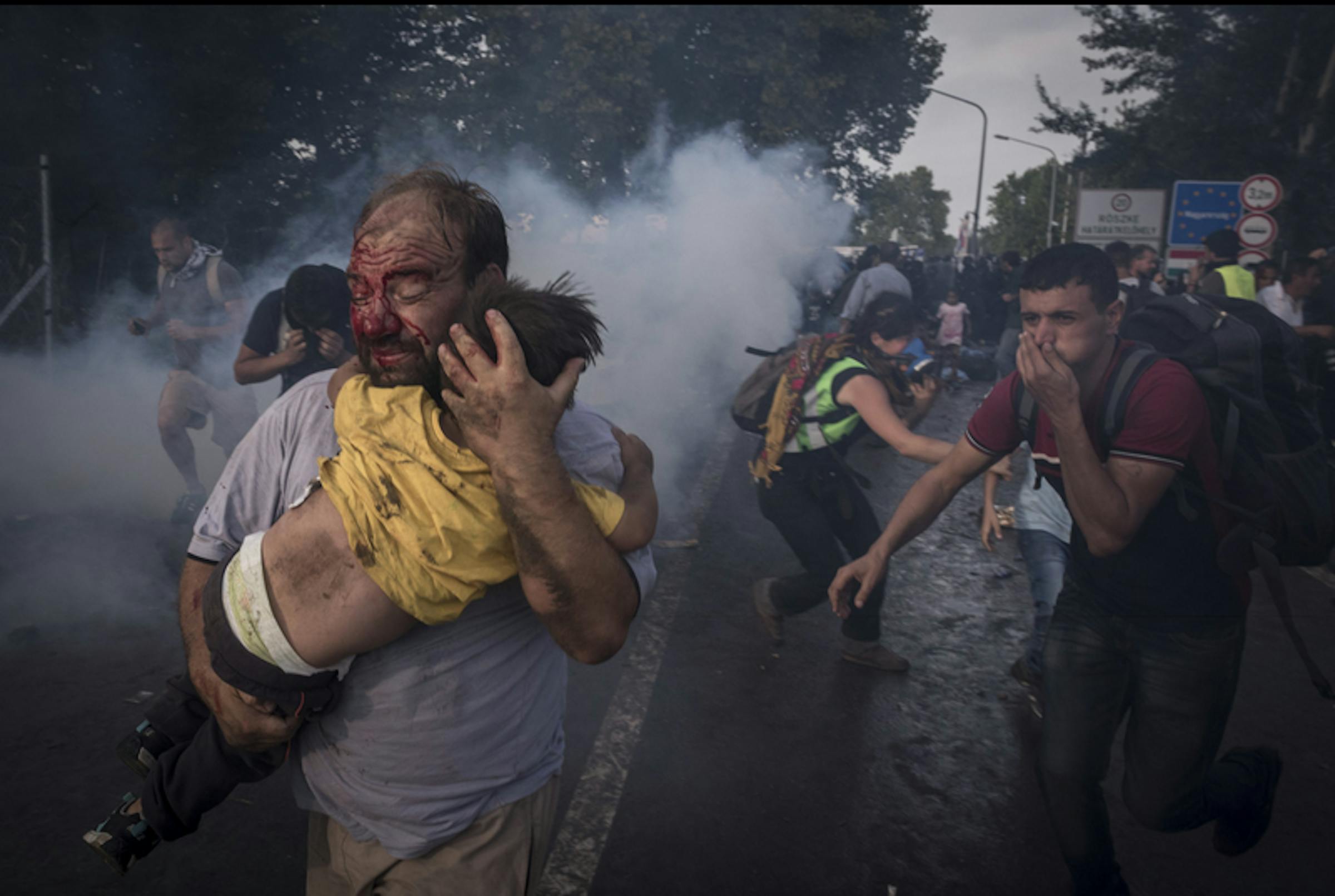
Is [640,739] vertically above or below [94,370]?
below

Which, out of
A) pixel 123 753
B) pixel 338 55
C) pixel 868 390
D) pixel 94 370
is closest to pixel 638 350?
pixel 338 55

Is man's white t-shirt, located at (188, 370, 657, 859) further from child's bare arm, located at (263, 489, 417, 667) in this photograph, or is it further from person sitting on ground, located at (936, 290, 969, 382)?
person sitting on ground, located at (936, 290, 969, 382)

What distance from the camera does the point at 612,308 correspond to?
1388 cm

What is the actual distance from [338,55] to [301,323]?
10878 mm

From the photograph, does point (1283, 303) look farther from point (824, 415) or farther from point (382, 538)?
point (382, 538)

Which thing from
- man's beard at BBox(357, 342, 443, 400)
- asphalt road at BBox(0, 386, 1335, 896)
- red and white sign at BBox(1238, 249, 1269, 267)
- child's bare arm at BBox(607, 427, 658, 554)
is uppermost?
red and white sign at BBox(1238, 249, 1269, 267)

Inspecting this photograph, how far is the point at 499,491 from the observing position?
4.51ft

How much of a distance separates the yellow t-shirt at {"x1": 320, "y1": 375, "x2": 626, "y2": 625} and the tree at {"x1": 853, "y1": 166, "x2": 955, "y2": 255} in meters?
85.6

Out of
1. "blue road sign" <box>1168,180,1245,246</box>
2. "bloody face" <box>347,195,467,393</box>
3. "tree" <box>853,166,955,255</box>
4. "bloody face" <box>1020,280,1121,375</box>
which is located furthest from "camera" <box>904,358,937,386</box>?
"tree" <box>853,166,955,255</box>

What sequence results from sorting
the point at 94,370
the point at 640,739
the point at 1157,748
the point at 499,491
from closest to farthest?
the point at 499,491 → the point at 1157,748 → the point at 640,739 → the point at 94,370

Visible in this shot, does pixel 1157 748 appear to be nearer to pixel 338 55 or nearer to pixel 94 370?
pixel 94 370

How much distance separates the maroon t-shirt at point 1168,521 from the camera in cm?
256

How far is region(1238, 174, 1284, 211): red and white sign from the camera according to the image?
41.9ft

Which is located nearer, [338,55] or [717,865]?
[717,865]
